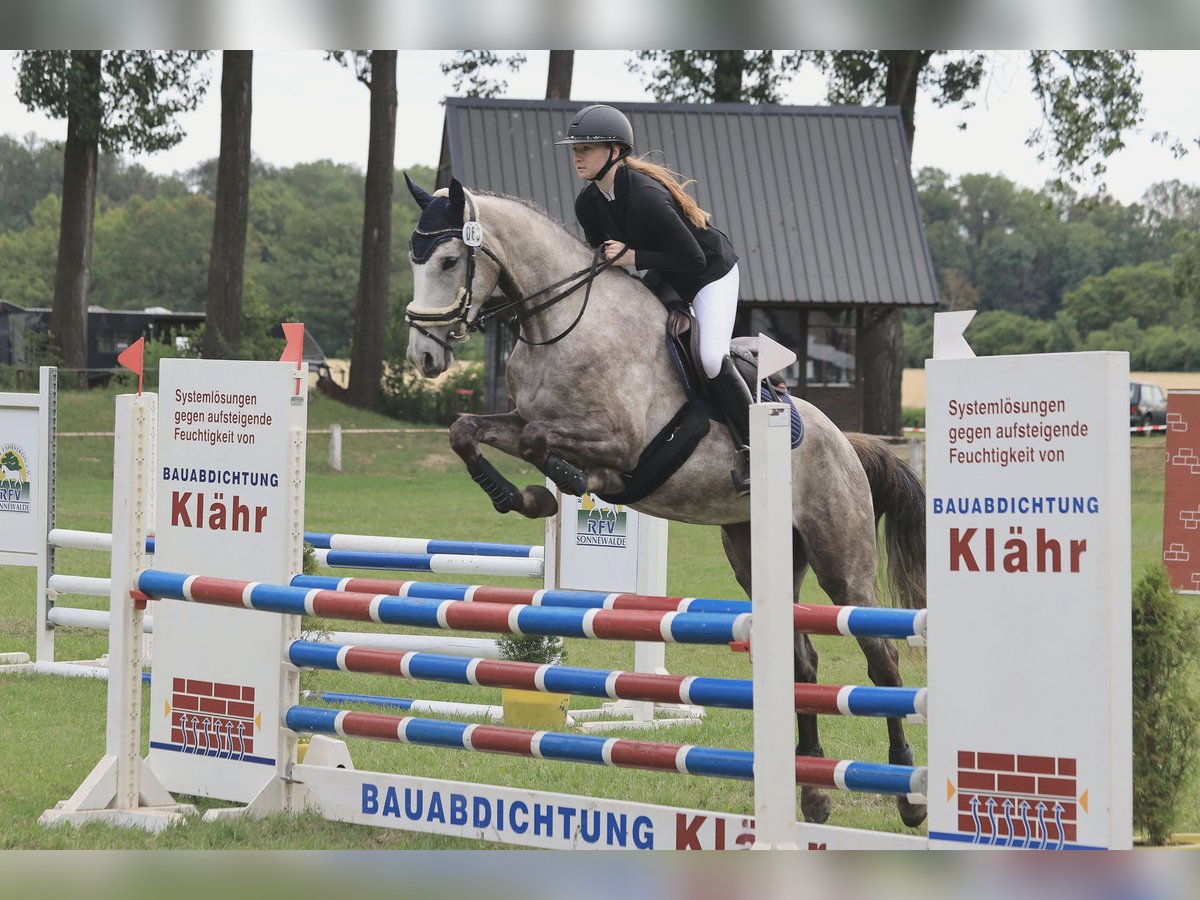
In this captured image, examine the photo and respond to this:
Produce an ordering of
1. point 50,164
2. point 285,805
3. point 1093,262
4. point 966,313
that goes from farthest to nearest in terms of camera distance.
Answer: point 50,164, point 1093,262, point 285,805, point 966,313

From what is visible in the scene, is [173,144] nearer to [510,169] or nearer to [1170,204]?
[510,169]

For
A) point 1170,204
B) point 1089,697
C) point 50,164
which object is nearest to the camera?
point 1089,697

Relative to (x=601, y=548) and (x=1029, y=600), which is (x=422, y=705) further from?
(x=1029, y=600)

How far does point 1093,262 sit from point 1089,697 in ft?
199

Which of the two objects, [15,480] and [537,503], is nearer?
[537,503]

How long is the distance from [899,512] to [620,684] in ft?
5.54

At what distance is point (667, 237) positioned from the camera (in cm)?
427

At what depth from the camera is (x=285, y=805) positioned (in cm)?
426

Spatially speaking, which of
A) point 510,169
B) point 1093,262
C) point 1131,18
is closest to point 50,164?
point 1093,262

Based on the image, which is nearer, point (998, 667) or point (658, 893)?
point (998, 667)

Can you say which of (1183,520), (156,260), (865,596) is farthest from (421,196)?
(156,260)

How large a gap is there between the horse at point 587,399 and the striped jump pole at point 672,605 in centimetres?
32

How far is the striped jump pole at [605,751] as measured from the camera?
3.28 metres

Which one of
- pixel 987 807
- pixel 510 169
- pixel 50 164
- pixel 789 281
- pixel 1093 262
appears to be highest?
pixel 50 164
